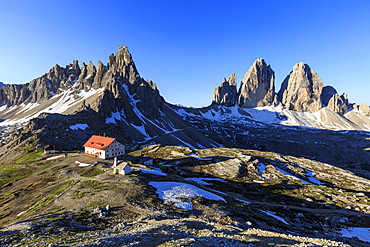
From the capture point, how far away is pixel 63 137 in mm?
95438

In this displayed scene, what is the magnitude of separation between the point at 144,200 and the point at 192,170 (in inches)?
1723

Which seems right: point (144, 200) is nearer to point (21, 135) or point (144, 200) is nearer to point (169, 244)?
point (169, 244)

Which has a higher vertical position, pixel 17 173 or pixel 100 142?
A: pixel 100 142

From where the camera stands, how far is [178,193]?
35875 mm

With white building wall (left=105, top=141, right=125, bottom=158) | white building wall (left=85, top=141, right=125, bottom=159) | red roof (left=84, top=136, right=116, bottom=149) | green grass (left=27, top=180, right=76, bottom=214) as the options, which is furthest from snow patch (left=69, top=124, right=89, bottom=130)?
green grass (left=27, top=180, right=76, bottom=214)

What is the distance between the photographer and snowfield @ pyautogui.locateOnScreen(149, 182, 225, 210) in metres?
32.0

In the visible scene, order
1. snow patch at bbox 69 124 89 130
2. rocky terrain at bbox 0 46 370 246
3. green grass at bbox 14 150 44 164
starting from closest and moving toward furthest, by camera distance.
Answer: rocky terrain at bbox 0 46 370 246, green grass at bbox 14 150 44 164, snow patch at bbox 69 124 89 130

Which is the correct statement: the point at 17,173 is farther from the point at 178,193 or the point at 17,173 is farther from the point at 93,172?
the point at 178,193

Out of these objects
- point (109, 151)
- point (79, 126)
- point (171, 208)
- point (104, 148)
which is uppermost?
point (79, 126)

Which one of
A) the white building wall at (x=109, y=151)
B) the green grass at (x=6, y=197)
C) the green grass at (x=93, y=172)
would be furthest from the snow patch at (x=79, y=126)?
the green grass at (x=6, y=197)

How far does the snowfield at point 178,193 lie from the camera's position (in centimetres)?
3197

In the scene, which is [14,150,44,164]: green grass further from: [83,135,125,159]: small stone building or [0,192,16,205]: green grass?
[0,192,16,205]: green grass

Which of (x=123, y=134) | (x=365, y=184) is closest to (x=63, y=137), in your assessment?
(x=123, y=134)

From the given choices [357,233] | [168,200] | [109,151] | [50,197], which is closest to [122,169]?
[50,197]
